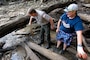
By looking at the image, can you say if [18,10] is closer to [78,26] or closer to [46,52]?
[46,52]

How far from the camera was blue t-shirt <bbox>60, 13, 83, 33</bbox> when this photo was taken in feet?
15.8

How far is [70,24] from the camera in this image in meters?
5.08

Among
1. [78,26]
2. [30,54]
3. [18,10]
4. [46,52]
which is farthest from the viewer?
[18,10]

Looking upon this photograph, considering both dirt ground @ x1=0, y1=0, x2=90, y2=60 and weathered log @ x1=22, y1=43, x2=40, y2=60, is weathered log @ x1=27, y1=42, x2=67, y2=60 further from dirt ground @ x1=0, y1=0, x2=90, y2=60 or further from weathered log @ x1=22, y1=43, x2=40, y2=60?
dirt ground @ x1=0, y1=0, x2=90, y2=60

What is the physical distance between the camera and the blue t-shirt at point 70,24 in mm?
4829

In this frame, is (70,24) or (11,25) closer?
(70,24)

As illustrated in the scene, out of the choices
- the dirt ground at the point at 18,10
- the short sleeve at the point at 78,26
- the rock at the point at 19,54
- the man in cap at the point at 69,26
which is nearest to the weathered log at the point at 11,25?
the rock at the point at 19,54

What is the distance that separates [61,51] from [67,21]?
2.88ft

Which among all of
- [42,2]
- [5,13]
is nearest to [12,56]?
[5,13]

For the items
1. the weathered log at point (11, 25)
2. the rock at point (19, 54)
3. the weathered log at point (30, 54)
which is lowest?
the rock at point (19, 54)

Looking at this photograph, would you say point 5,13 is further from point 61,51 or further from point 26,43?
point 61,51

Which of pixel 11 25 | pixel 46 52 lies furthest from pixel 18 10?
pixel 46 52

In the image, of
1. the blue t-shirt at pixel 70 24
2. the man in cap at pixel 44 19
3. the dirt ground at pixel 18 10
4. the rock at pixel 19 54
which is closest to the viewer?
the blue t-shirt at pixel 70 24

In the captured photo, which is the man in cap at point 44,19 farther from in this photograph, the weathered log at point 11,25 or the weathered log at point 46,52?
the weathered log at point 11,25
